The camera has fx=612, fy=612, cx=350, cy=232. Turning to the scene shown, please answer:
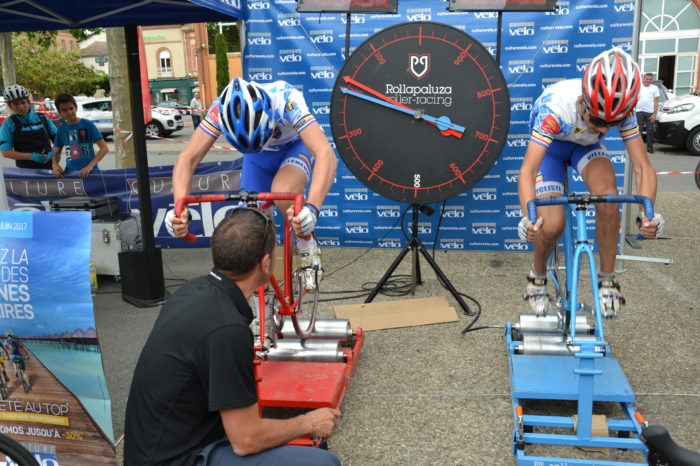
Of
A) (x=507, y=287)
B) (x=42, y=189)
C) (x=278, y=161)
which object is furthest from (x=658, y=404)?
(x=42, y=189)

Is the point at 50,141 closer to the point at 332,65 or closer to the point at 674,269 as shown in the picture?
the point at 332,65

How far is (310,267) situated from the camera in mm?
4023

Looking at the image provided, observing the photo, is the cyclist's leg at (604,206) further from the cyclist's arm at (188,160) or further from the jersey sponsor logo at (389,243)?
the jersey sponsor logo at (389,243)

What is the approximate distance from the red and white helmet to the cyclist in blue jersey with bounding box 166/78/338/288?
1540 mm

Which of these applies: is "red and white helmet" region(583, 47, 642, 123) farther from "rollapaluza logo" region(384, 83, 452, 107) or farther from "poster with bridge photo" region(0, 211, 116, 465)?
"poster with bridge photo" region(0, 211, 116, 465)

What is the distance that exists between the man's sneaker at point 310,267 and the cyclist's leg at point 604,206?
1852 millimetres

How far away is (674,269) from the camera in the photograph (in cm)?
633

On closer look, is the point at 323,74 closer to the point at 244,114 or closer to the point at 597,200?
the point at 244,114

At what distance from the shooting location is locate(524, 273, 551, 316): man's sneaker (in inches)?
162

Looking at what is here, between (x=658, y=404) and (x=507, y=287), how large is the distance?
2.43m

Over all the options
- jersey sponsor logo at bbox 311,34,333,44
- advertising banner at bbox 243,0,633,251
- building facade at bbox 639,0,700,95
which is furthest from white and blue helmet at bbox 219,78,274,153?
building facade at bbox 639,0,700,95

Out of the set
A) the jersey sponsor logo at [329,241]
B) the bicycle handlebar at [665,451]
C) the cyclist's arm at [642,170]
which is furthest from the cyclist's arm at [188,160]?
the jersey sponsor logo at [329,241]

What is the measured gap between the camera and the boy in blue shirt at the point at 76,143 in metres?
7.07

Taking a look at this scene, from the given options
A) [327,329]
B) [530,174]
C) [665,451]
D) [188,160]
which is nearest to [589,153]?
[530,174]
